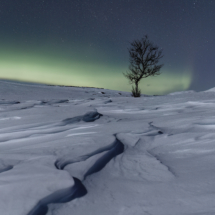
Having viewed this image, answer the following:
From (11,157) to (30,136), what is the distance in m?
0.55

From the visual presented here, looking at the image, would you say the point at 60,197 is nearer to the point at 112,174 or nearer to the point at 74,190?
the point at 74,190

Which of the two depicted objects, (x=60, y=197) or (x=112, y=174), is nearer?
(x=60, y=197)

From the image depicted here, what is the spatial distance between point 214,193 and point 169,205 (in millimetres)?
178

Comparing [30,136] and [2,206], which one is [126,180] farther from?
[30,136]

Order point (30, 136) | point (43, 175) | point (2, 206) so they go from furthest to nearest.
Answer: point (30, 136) → point (43, 175) → point (2, 206)

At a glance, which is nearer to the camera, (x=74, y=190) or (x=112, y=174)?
(x=74, y=190)

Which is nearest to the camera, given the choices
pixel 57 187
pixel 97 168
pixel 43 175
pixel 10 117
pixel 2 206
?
pixel 2 206

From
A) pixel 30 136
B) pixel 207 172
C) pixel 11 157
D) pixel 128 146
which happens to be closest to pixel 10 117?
pixel 30 136

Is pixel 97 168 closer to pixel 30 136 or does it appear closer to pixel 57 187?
pixel 57 187

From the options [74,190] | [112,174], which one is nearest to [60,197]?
[74,190]

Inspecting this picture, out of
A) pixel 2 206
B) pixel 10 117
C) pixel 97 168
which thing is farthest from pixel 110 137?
pixel 10 117

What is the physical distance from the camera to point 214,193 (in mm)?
700

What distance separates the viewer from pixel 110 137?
1414mm

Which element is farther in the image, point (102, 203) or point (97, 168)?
point (97, 168)
